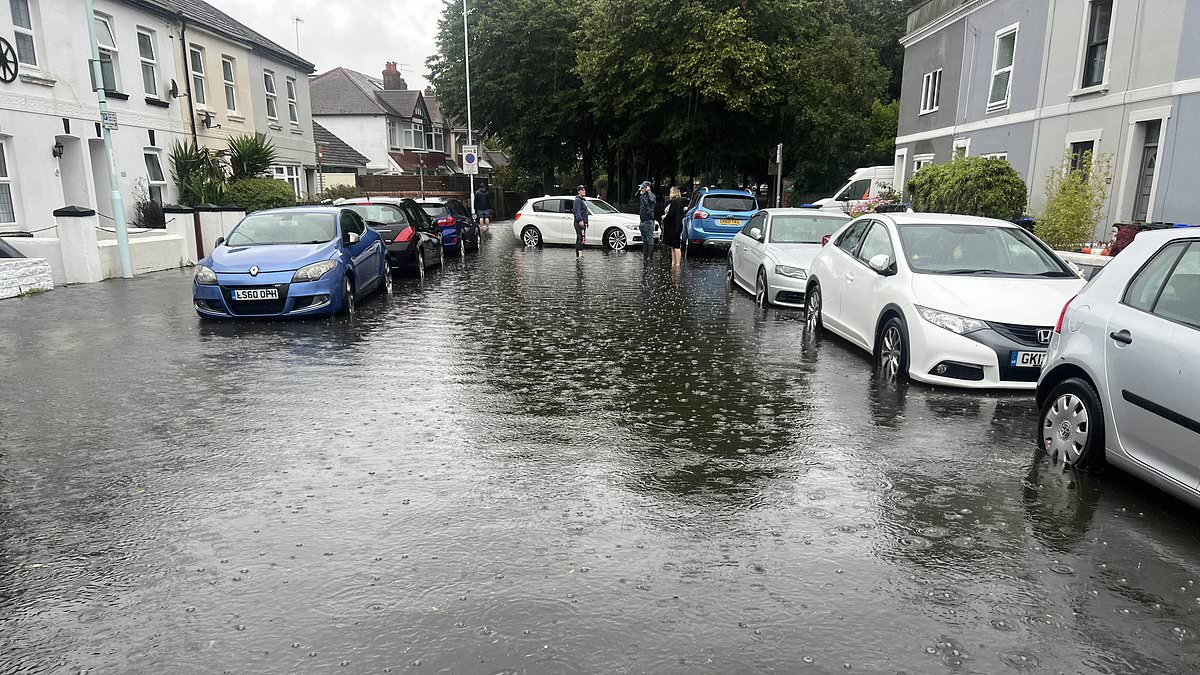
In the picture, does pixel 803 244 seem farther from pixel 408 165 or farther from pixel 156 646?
pixel 408 165

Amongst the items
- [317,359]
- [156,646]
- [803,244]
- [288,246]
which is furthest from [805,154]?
[156,646]

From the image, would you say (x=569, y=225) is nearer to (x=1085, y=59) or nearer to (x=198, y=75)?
(x=198, y=75)

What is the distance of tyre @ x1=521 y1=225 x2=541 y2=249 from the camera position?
26297 millimetres

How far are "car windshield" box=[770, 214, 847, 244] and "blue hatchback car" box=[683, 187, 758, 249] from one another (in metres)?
7.89

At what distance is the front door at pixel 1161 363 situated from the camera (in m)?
4.26

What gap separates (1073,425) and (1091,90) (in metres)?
15.2

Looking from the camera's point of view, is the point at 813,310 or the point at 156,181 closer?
the point at 813,310


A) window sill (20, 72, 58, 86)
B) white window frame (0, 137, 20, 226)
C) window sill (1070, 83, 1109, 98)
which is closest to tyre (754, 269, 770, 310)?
window sill (1070, 83, 1109, 98)

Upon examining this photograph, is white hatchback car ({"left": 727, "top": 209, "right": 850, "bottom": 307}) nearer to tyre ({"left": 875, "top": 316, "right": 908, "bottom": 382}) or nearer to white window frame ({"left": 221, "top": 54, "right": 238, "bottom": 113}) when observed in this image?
tyre ({"left": 875, "top": 316, "right": 908, "bottom": 382})

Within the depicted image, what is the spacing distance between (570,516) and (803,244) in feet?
31.2

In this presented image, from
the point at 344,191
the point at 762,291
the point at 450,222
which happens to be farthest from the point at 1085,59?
the point at 344,191

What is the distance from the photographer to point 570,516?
4.58m

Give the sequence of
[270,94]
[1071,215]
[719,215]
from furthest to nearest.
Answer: [270,94] → [719,215] → [1071,215]

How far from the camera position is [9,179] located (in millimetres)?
17312
